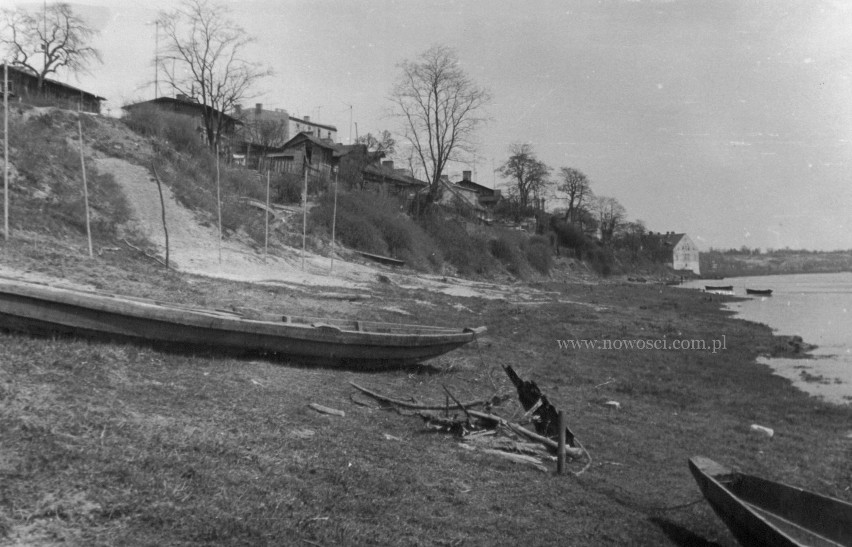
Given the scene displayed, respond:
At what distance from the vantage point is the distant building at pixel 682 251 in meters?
129

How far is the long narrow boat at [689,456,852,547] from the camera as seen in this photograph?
5707 mm

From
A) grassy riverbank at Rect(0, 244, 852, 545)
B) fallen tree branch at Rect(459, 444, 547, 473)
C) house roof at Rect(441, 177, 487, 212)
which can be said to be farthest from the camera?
house roof at Rect(441, 177, 487, 212)

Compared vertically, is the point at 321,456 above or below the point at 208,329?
below

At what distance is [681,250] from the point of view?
134125 millimetres

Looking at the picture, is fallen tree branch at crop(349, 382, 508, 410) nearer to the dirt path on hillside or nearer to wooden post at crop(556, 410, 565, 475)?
wooden post at crop(556, 410, 565, 475)

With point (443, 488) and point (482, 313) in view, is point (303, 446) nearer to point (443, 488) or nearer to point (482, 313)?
point (443, 488)

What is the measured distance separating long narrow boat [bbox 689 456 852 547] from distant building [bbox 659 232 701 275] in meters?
128

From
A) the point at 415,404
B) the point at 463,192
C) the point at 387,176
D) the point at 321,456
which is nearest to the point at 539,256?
the point at 387,176

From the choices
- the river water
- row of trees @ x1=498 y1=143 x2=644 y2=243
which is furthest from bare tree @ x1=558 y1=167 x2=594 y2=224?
the river water

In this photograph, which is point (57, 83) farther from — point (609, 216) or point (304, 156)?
point (609, 216)

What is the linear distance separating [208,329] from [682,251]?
138184mm

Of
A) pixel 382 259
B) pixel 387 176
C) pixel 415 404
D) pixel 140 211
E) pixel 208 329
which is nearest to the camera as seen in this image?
pixel 415 404

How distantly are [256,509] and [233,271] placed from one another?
802 inches

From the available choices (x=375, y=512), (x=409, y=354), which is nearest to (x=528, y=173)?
(x=409, y=354)
